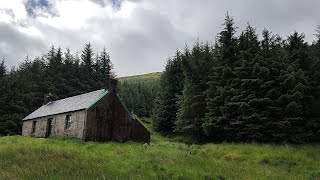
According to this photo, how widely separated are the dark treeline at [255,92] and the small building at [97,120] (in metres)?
8.98

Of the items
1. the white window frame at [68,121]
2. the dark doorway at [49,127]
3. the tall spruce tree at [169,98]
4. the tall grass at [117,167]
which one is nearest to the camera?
the tall grass at [117,167]

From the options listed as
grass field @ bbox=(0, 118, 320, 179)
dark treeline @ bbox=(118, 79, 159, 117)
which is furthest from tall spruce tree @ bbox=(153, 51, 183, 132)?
grass field @ bbox=(0, 118, 320, 179)

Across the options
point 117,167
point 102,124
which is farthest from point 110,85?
point 117,167

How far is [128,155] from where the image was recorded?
19.8 metres

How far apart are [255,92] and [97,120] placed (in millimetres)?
17065

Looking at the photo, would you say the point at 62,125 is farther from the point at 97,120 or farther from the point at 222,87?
the point at 222,87

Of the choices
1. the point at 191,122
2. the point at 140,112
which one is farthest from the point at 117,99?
the point at 140,112

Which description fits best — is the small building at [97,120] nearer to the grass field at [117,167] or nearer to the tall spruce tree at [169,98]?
the grass field at [117,167]

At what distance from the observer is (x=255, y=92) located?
35.9 metres

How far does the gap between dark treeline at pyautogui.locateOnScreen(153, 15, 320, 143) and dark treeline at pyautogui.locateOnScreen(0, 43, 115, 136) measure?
16.4 m

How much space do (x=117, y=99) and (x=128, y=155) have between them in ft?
60.6

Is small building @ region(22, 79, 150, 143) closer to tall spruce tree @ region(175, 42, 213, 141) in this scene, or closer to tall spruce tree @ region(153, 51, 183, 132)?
tall spruce tree @ region(175, 42, 213, 141)

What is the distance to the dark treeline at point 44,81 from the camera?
56844 millimetres

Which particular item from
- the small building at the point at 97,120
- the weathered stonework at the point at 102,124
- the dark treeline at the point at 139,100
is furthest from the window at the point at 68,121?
the dark treeline at the point at 139,100
